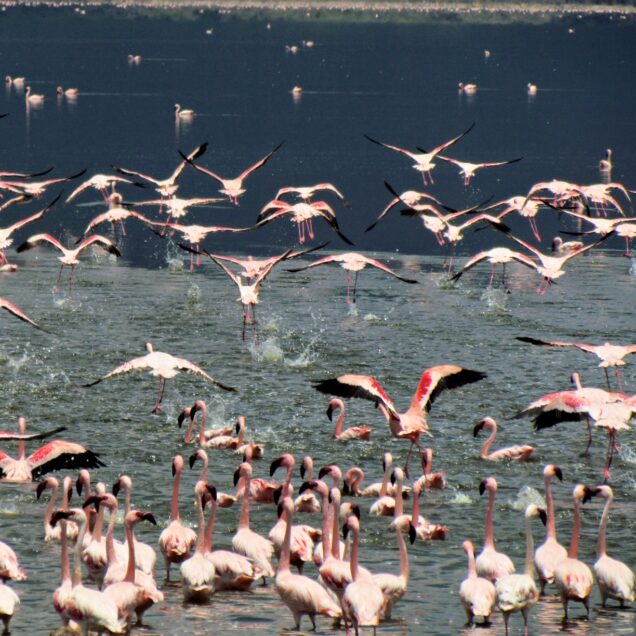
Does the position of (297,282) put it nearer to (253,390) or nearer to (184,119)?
(253,390)

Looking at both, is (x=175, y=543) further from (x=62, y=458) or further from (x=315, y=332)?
(x=315, y=332)

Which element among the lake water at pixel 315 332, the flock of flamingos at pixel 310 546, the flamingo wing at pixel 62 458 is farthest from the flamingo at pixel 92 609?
the flamingo wing at pixel 62 458

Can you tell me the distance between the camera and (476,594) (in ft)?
38.9

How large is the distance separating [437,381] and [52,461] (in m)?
4.41

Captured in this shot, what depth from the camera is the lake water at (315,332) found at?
1445cm

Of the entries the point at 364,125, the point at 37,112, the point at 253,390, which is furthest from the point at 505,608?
the point at 37,112

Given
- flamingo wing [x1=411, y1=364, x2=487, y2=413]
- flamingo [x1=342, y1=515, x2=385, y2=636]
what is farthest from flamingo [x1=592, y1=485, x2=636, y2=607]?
flamingo wing [x1=411, y1=364, x2=487, y2=413]

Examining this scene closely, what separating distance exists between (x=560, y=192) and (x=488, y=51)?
92377 millimetres

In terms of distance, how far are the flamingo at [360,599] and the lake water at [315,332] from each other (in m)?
0.80

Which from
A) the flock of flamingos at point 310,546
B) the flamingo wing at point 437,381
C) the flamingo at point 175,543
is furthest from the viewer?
the flamingo wing at point 437,381

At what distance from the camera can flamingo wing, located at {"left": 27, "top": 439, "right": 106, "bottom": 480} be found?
1472cm

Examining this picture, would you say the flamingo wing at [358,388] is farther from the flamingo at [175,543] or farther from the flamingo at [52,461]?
the flamingo at [175,543]

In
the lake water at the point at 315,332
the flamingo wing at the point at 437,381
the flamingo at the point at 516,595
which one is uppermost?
the flamingo wing at the point at 437,381

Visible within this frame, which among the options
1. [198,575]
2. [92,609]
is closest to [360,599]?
[198,575]
